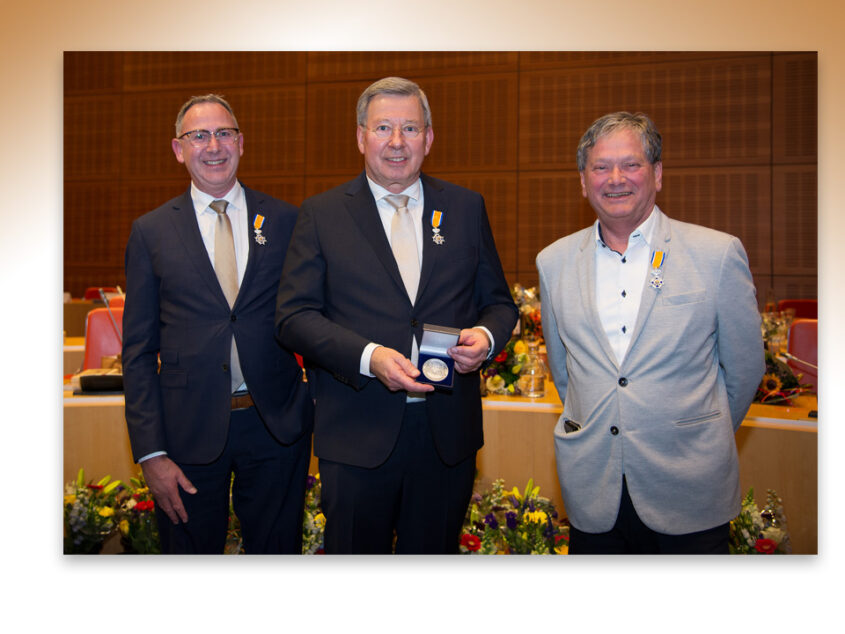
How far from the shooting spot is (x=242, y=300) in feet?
7.36

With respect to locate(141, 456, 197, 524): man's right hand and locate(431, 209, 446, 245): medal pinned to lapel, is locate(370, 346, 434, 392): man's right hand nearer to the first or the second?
locate(431, 209, 446, 245): medal pinned to lapel

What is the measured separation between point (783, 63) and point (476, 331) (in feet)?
5.56

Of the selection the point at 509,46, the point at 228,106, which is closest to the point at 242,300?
the point at 228,106

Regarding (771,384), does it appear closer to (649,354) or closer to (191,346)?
(649,354)

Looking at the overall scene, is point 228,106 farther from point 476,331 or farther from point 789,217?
point 789,217

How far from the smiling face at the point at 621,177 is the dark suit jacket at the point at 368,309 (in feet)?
1.37

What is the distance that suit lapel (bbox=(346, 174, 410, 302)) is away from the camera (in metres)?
2.12

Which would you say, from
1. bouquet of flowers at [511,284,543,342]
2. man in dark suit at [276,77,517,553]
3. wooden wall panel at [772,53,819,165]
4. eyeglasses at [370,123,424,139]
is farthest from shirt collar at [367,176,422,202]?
bouquet of flowers at [511,284,543,342]

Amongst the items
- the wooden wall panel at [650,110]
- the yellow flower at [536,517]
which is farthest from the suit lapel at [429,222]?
the wooden wall panel at [650,110]

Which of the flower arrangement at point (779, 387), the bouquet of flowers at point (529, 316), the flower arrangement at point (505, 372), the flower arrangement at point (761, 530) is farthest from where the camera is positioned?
the bouquet of flowers at point (529, 316)

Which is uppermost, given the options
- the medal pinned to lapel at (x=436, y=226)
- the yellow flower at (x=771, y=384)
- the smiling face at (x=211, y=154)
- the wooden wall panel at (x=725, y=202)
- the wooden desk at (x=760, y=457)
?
the wooden wall panel at (x=725, y=202)

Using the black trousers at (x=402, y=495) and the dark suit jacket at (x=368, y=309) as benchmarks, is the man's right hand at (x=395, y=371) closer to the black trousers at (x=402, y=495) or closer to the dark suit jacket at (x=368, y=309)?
the dark suit jacket at (x=368, y=309)

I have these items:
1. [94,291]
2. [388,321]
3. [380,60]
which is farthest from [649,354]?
[94,291]

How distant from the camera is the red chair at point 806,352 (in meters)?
2.67
